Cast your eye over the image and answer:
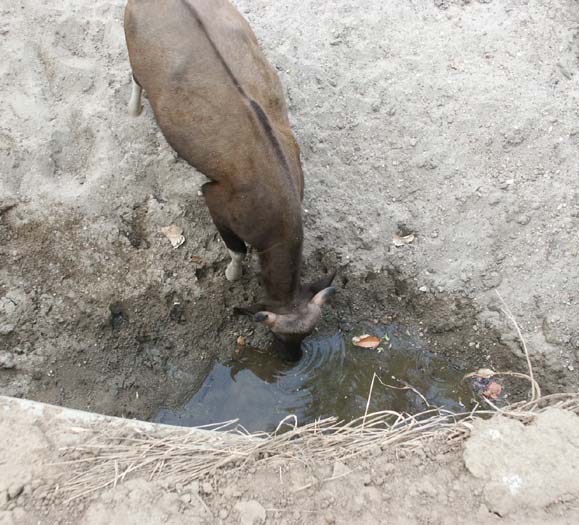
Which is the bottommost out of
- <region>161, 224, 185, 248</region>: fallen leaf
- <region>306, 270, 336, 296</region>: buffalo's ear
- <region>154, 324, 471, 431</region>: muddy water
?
<region>154, 324, 471, 431</region>: muddy water

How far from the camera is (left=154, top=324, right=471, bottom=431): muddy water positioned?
444cm

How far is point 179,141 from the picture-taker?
427cm

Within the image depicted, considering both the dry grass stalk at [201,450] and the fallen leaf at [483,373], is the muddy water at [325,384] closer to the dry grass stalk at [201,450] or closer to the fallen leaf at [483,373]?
the fallen leaf at [483,373]

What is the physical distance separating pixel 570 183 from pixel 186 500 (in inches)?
147

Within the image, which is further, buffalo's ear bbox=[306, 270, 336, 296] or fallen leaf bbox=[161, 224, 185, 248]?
fallen leaf bbox=[161, 224, 185, 248]

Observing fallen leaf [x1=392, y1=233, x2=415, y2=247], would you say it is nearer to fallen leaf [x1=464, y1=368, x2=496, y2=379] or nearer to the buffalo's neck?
the buffalo's neck

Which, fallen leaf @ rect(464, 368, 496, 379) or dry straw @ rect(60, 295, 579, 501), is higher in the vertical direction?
dry straw @ rect(60, 295, 579, 501)

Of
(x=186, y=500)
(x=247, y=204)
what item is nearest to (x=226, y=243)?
(x=247, y=204)

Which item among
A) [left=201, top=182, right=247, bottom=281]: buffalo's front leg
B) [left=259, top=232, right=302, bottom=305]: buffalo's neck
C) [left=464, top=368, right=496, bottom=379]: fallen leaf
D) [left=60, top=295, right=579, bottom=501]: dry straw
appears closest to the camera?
[left=60, top=295, right=579, bottom=501]: dry straw

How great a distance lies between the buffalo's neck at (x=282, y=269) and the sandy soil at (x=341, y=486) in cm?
140

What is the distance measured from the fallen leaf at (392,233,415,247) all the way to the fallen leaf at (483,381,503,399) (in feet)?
4.10

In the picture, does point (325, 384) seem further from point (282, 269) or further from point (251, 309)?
point (282, 269)

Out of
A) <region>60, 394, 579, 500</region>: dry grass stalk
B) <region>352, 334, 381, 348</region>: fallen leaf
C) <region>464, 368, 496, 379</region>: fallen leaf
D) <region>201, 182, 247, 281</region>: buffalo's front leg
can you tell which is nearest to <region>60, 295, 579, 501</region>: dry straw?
<region>60, 394, 579, 500</region>: dry grass stalk

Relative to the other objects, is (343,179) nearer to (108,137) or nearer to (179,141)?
(179,141)
